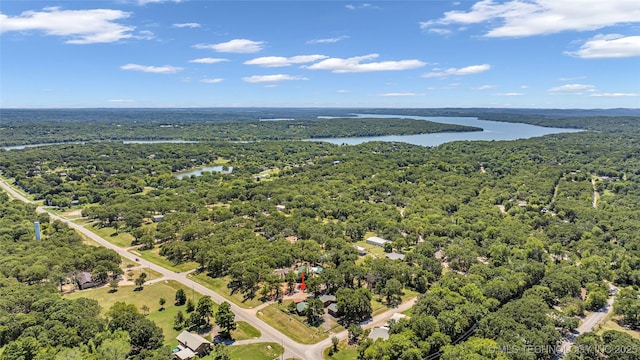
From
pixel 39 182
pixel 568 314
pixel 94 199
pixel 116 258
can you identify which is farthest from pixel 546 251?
pixel 39 182

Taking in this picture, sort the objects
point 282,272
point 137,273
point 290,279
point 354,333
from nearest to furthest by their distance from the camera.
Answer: point 354,333
point 290,279
point 282,272
point 137,273

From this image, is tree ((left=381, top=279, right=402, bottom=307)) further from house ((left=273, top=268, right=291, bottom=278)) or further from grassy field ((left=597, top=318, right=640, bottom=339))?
grassy field ((left=597, top=318, right=640, bottom=339))

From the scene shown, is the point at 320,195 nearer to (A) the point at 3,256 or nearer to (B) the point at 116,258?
(B) the point at 116,258

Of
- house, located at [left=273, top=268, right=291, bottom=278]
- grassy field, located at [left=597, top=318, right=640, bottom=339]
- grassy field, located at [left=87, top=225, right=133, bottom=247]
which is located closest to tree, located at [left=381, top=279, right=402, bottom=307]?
house, located at [left=273, top=268, right=291, bottom=278]

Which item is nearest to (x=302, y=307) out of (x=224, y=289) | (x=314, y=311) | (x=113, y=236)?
(x=314, y=311)

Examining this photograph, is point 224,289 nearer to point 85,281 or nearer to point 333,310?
point 333,310

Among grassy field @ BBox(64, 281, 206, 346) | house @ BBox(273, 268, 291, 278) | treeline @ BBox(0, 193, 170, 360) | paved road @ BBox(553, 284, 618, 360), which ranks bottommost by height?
grassy field @ BBox(64, 281, 206, 346)
